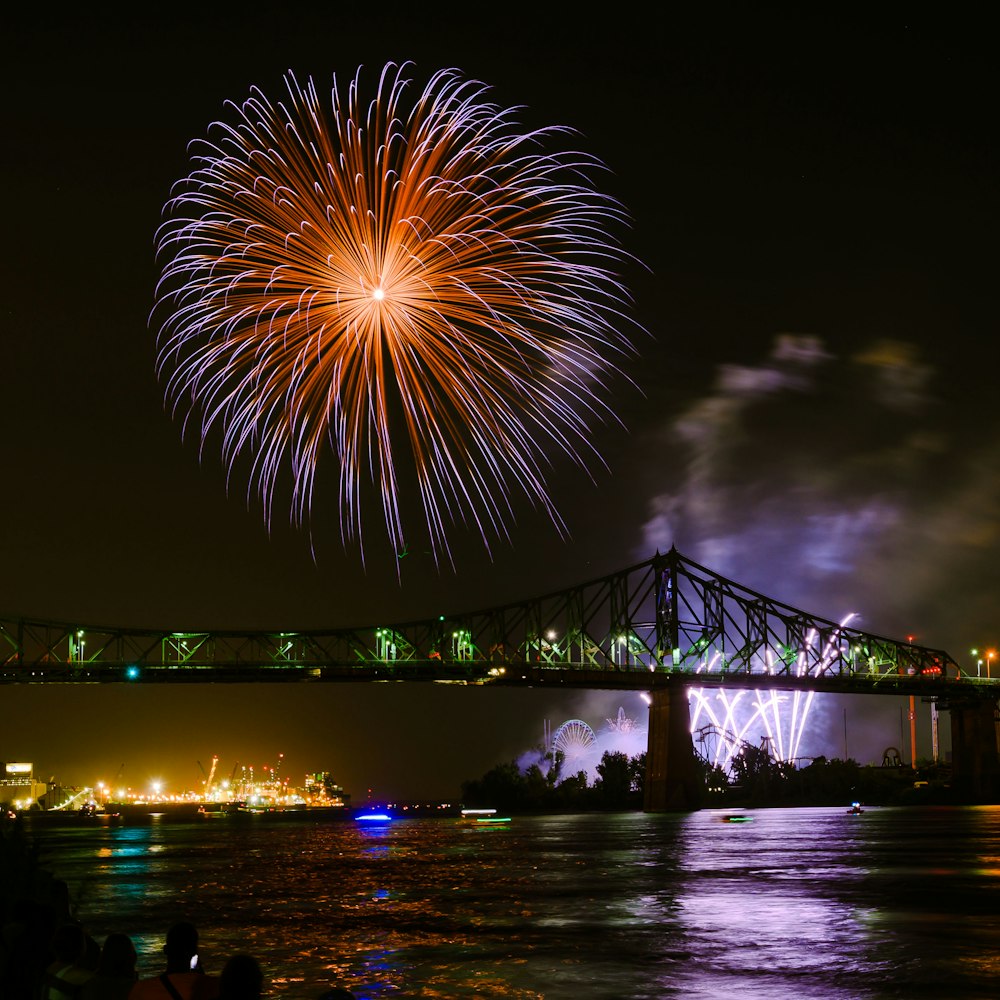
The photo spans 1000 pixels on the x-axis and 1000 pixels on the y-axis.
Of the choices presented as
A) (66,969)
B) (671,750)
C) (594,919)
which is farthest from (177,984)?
(671,750)

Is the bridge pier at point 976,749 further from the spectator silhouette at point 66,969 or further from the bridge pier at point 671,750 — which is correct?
the spectator silhouette at point 66,969

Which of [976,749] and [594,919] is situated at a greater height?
[976,749]

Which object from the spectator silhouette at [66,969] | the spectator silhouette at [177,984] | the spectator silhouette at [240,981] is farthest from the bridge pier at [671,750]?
the spectator silhouette at [240,981]

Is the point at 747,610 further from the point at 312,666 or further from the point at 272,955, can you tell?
the point at 272,955

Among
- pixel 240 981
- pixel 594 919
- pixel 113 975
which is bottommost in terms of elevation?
pixel 594 919

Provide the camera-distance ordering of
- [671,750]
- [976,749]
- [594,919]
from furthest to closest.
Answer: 1. [976,749]
2. [671,750]
3. [594,919]

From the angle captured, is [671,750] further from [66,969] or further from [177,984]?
[177,984]
